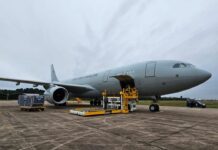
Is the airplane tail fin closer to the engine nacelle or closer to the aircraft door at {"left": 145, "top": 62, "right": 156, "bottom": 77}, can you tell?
the engine nacelle

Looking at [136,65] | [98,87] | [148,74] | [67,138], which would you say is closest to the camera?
[67,138]

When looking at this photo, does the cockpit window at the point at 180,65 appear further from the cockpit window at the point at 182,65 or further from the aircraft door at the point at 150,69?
the aircraft door at the point at 150,69

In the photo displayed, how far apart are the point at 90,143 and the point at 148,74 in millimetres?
10391

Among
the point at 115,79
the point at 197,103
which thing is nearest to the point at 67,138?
the point at 115,79

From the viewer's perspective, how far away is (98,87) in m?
20.1

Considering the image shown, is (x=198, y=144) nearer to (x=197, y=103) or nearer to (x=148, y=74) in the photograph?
(x=148, y=74)

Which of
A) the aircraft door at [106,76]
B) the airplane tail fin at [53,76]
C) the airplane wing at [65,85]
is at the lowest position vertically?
the airplane wing at [65,85]

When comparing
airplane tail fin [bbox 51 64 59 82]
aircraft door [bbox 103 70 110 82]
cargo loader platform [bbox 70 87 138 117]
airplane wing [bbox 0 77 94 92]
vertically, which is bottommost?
cargo loader platform [bbox 70 87 138 117]

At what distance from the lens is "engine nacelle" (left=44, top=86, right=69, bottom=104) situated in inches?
718

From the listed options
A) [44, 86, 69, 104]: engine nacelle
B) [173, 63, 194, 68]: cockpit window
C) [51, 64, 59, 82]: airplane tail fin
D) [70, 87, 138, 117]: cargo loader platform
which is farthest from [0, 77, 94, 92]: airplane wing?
[51, 64, 59, 82]: airplane tail fin

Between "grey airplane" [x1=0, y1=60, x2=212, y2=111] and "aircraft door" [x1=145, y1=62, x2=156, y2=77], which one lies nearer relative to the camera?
"grey airplane" [x1=0, y1=60, x2=212, y2=111]

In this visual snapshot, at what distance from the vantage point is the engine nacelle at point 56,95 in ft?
59.8

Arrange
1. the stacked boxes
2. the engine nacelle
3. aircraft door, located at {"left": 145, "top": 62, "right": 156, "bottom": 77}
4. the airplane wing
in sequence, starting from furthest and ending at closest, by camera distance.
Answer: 1. the airplane wing
2. the engine nacelle
3. the stacked boxes
4. aircraft door, located at {"left": 145, "top": 62, "right": 156, "bottom": 77}

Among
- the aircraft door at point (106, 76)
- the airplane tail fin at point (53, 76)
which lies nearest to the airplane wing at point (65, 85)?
the aircraft door at point (106, 76)
